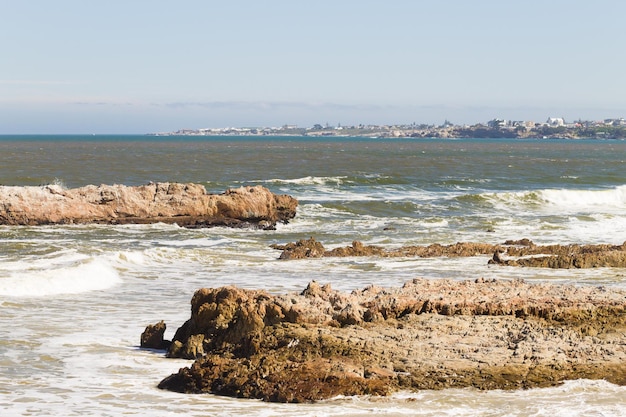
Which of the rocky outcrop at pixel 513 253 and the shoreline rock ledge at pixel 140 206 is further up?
the shoreline rock ledge at pixel 140 206

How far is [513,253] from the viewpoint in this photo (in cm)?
2027

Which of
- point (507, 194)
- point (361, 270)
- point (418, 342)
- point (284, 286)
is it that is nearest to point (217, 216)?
point (361, 270)

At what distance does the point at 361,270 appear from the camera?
1856cm

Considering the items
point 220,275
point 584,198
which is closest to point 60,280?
point 220,275

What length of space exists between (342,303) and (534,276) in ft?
26.2

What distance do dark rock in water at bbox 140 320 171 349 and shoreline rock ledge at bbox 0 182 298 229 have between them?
17.3m

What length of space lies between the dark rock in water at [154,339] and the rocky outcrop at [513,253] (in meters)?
9.99

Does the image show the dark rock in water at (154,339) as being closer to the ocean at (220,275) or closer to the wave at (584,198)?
the ocean at (220,275)

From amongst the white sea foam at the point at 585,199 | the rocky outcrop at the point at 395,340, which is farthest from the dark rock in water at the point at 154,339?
the white sea foam at the point at 585,199

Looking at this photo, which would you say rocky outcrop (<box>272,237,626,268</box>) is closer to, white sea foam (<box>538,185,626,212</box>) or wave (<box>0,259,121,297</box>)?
wave (<box>0,259,121,297</box>)

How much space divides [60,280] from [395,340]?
838cm

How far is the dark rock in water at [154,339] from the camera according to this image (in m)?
10.5

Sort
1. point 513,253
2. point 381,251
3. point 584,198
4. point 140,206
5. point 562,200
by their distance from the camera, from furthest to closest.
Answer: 1. point 584,198
2. point 562,200
3. point 140,206
4. point 381,251
5. point 513,253

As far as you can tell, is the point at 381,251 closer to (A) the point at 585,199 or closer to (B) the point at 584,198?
(A) the point at 585,199
